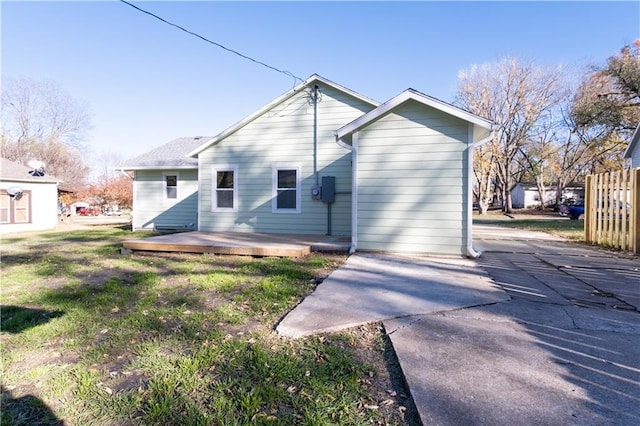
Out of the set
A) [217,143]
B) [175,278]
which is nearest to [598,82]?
[217,143]

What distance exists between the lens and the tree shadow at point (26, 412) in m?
1.76

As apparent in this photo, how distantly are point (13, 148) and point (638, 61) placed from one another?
145 ft

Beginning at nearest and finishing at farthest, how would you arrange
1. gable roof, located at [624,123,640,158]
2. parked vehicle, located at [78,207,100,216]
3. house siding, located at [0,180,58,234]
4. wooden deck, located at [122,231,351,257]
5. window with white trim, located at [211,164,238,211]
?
wooden deck, located at [122,231,351,257]
window with white trim, located at [211,164,238,211]
gable roof, located at [624,123,640,158]
house siding, located at [0,180,58,234]
parked vehicle, located at [78,207,100,216]

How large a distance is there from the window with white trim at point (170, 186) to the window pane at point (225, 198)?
3.63 meters

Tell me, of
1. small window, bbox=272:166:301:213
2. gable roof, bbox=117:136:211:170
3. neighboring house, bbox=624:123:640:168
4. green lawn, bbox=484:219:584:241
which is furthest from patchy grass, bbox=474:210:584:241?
gable roof, bbox=117:136:211:170

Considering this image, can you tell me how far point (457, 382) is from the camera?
6.58 feet

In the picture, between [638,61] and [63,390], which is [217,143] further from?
[638,61]

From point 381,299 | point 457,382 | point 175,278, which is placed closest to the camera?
point 457,382

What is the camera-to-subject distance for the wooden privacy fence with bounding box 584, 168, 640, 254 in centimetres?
673

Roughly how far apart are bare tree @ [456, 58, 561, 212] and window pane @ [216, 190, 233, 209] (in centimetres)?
2231

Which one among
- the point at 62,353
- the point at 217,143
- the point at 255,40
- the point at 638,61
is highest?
the point at 638,61

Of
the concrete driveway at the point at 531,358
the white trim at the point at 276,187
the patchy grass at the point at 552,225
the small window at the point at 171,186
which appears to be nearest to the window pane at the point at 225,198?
the white trim at the point at 276,187

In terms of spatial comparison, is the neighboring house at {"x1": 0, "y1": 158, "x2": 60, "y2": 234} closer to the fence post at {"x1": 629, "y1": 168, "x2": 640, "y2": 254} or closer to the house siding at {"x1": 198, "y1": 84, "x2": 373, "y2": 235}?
the house siding at {"x1": 198, "y1": 84, "x2": 373, "y2": 235}

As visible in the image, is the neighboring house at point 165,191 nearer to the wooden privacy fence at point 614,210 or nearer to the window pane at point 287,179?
the window pane at point 287,179
